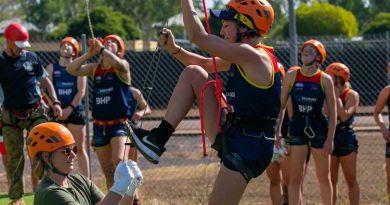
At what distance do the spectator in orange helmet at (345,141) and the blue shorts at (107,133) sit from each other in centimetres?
256

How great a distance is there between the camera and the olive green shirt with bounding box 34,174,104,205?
17.7 ft

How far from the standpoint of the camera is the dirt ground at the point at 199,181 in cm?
1138

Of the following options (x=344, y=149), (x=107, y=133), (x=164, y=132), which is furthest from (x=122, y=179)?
(x=344, y=149)

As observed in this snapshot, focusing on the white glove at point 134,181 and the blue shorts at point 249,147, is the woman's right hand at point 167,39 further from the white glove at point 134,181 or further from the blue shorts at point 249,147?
the white glove at point 134,181

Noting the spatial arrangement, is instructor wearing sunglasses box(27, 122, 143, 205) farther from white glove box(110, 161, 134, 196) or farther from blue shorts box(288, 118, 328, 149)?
blue shorts box(288, 118, 328, 149)

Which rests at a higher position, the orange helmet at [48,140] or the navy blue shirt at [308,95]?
the orange helmet at [48,140]

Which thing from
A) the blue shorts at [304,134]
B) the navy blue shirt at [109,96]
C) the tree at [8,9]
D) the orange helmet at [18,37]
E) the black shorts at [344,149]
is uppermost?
the orange helmet at [18,37]

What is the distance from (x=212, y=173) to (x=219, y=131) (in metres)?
6.42

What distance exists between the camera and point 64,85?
1143 centimetres

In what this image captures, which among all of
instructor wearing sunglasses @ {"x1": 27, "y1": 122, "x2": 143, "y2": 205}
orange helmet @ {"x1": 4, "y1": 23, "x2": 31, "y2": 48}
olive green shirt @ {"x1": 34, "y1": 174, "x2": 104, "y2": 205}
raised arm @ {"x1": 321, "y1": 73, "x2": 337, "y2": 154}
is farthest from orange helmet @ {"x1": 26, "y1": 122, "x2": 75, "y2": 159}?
orange helmet @ {"x1": 4, "y1": 23, "x2": 31, "y2": 48}

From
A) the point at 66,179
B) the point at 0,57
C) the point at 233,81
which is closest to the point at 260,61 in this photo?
the point at 233,81

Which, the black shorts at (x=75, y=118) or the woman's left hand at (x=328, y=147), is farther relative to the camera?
the black shorts at (x=75, y=118)

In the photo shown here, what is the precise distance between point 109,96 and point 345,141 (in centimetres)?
285

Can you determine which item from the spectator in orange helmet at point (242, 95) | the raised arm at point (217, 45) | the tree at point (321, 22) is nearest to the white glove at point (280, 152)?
the spectator in orange helmet at point (242, 95)
